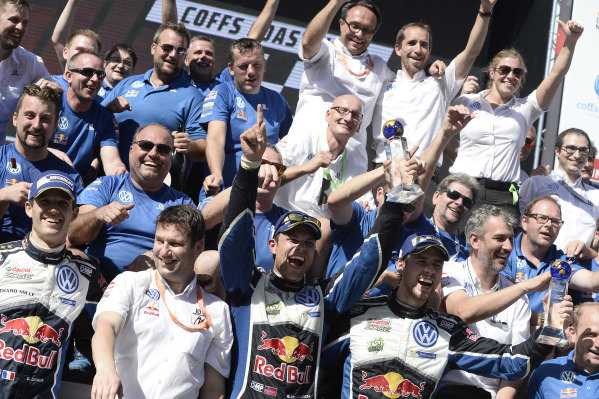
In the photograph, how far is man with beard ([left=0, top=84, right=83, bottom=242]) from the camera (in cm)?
449

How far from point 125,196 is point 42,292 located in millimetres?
939

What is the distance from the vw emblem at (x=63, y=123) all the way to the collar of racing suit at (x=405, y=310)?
243cm

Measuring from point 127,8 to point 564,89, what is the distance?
4443 millimetres

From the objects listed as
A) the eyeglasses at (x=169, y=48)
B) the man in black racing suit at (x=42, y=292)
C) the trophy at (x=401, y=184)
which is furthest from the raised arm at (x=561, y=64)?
the man in black racing suit at (x=42, y=292)

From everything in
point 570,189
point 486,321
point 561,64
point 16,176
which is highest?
point 561,64

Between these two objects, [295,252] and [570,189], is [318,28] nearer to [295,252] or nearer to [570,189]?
[295,252]

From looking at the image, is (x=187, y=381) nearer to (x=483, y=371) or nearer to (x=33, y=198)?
(x=33, y=198)

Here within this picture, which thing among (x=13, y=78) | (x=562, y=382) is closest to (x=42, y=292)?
(x=13, y=78)

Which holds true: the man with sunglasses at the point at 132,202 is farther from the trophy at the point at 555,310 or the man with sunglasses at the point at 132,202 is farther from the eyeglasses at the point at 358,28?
the trophy at the point at 555,310

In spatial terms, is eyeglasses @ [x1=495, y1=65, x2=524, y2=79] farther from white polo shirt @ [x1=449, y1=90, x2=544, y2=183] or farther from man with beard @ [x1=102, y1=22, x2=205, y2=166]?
man with beard @ [x1=102, y1=22, x2=205, y2=166]

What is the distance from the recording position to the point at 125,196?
4.67m

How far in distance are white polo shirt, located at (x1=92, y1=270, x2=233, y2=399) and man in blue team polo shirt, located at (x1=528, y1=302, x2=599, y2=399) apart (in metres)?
1.75

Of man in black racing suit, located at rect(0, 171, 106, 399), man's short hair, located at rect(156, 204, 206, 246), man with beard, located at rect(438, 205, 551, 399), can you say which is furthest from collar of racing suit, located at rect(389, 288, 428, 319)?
man in black racing suit, located at rect(0, 171, 106, 399)

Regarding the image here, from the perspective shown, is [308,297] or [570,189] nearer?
[308,297]
